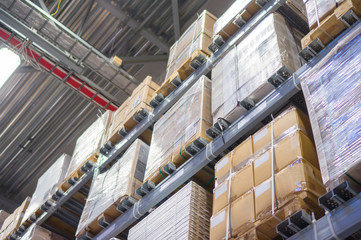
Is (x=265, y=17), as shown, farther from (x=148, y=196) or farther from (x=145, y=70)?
(x=145, y=70)

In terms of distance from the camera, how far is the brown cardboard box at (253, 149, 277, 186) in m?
3.70

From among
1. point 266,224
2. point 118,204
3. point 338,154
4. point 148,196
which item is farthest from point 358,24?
point 118,204

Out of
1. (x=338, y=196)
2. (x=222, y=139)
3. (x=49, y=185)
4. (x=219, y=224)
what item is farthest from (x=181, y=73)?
(x=338, y=196)

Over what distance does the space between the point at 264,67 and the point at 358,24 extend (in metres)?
1.02

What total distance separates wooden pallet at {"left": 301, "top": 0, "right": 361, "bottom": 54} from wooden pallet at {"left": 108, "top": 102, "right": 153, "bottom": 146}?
3075mm

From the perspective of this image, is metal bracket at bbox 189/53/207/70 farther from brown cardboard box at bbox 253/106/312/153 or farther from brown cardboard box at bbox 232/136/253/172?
brown cardboard box at bbox 253/106/312/153

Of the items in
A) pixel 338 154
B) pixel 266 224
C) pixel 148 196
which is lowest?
pixel 266 224

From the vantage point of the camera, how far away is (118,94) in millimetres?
11531

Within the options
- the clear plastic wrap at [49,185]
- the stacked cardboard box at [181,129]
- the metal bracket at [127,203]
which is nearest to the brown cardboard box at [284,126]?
the stacked cardboard box at [181,129]

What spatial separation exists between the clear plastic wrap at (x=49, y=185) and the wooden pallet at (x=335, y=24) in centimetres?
528

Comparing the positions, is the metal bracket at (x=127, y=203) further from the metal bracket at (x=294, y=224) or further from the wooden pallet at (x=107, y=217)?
the metal bracket at (x=294, y=224)

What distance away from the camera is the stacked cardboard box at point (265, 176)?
340 centimetres

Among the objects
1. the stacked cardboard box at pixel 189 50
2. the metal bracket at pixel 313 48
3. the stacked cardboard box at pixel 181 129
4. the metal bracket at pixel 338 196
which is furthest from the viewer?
the stacked cardboard box at pixel 189 50

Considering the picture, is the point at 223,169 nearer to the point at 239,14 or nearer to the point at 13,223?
the point at 239,14
